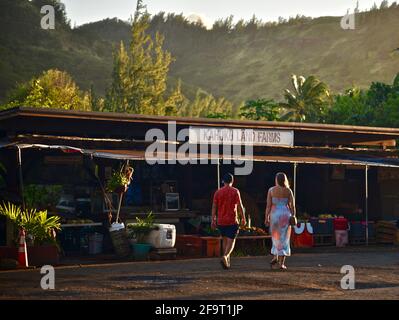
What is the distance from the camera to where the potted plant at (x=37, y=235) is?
16.8 m

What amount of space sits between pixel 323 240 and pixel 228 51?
148 metres

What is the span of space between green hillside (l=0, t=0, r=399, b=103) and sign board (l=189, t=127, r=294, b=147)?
2855 inches

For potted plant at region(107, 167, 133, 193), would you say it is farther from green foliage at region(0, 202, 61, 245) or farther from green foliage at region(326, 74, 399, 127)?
green foliage at region(326, 74, 399, 127)

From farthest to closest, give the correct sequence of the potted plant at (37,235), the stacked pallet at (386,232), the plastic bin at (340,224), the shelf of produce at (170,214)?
the stacked pallet at (386,232) < the plastic bin at (340,224) < the shelf of produce at (170,214) < the potted plant at (37,235)

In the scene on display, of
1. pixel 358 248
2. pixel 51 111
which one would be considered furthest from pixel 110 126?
pixel 358 248

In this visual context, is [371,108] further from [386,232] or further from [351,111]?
[386,232]

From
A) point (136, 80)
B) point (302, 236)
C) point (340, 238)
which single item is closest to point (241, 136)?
point (302, 236)

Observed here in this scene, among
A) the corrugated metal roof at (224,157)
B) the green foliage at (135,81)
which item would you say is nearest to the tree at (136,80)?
the green foliage at (135,81)

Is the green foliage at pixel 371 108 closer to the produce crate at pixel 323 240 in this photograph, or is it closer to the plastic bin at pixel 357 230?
the plastic bin at pixel 357 230

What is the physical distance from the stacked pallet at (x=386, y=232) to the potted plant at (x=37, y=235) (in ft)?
35.9

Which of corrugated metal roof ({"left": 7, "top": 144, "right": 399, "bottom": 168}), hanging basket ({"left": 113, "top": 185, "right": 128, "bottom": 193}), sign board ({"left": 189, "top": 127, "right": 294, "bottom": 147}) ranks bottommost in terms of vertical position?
hanging basket ({"left": 113, "top": 185, "right": 128, "bottom": 193})

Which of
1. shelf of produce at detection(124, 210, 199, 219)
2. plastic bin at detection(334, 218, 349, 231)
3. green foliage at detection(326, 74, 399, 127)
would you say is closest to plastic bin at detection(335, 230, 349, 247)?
plastic bin at detection(334, 218, 349, 231)

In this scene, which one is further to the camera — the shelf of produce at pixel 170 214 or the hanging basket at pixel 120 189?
the shelf of produce at pixel 170 214

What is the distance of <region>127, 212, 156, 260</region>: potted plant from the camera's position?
18.5 meters
